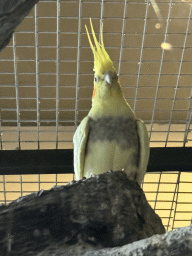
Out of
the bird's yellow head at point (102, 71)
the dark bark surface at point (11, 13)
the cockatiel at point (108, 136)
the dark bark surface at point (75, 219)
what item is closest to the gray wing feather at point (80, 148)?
the cockatiel at point (108, 136)

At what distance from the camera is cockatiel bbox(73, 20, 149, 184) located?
968mm

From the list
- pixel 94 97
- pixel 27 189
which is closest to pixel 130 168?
pixel 94 97

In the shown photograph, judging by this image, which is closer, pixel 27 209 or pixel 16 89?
pixel 27 209

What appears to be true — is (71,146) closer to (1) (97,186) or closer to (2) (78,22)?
(2) (78,22)

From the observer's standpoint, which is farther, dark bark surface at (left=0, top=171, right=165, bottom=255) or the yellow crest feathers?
the yellow crest feathers

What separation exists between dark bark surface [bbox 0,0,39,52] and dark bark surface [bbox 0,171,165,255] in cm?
21

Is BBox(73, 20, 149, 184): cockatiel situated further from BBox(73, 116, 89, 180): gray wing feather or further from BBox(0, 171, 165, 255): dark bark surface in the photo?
BBox(0, 171, 165, 255): dark bark surface

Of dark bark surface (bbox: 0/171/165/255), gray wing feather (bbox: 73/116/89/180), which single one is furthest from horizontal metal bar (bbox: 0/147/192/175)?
dark bark surface (bbox: 0/171/165/255)

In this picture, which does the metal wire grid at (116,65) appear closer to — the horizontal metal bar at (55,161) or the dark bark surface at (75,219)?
the horizontal metal bar at (55,161)

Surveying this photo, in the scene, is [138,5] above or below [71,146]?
above

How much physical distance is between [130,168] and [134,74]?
1.01 ft

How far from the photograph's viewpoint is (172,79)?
1105 millimetres

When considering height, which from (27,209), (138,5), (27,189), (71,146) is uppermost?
(138,5)

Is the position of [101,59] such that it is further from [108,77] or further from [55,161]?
[55,161]
